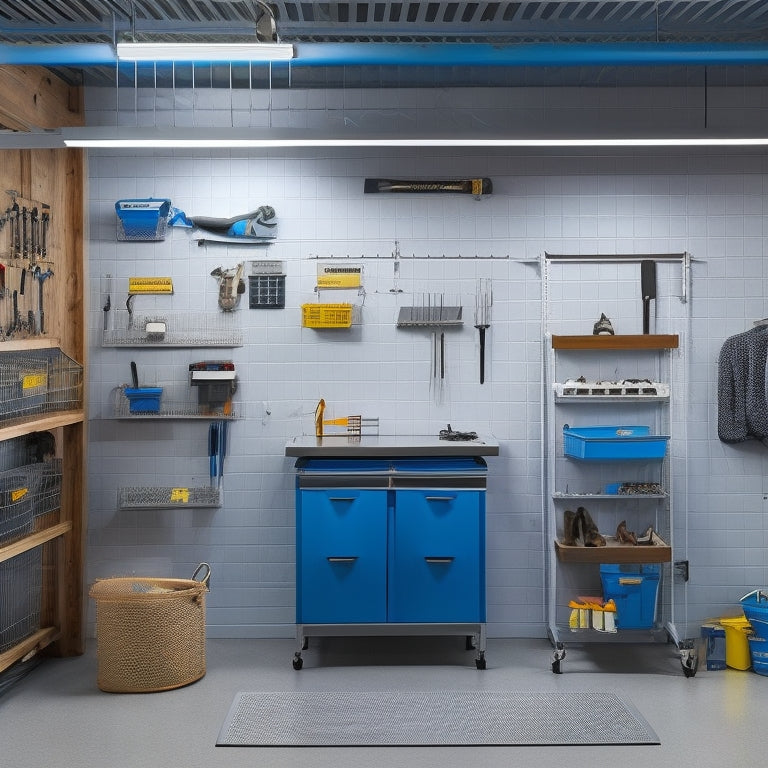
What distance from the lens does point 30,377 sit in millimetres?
4996

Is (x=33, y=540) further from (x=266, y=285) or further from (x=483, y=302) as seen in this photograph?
(x=483, y=302)

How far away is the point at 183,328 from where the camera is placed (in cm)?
598

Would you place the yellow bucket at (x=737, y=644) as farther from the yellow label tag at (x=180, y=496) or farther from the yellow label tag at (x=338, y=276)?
the yellow label tag at (x=180, y=496)

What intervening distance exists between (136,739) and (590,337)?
3.29 metres

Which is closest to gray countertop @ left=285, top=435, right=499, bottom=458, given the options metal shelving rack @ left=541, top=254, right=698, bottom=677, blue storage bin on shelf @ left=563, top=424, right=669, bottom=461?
blue storage bin on shelf @ left=563, top=424, right=669, bottom=461

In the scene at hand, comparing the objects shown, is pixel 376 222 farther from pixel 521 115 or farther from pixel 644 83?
pixel 644 83

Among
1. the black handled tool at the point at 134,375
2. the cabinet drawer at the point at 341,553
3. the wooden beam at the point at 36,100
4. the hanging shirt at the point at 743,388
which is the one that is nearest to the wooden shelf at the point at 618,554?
the hanging shirt at the point at 743,388

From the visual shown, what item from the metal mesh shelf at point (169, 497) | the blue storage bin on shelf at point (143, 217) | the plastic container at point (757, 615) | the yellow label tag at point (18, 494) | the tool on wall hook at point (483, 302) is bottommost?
the plastic container at point (757, 615)

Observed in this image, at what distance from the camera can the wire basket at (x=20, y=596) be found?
489 cm

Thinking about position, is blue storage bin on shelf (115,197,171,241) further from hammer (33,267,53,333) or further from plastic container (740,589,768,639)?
plastic container (740,589,768,639)

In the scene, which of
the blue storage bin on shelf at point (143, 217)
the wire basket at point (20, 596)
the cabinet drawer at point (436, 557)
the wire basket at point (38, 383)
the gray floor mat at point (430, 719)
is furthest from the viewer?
the blue storage bin on shelf at point (143, 217)

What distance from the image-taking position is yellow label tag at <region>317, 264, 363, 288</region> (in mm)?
5953

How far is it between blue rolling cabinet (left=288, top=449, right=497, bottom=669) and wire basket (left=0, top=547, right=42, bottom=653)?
1480 millimetres

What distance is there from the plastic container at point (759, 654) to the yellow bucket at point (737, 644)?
0.14 feet
